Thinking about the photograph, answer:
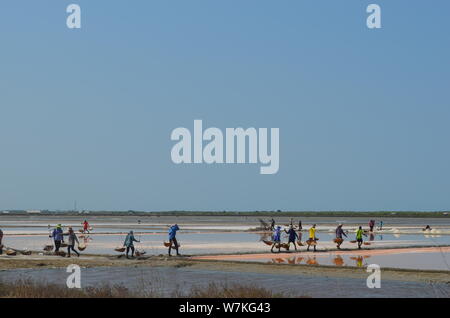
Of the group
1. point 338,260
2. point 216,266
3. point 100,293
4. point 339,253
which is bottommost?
point 339,253

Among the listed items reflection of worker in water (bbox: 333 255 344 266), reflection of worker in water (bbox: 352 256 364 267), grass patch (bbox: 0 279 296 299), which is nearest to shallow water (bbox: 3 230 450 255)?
reflection of worker in water (bbox: 333 255 344 266)

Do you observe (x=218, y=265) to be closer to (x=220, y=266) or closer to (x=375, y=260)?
(x=220, y=266)

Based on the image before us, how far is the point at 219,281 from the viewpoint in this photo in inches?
926

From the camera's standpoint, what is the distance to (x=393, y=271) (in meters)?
26.9

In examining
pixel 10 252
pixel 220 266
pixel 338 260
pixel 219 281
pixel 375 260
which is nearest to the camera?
pixel 219 281

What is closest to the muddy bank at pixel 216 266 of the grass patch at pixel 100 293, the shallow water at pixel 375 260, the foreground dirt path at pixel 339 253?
the foreground dirt path at pixel 339 253

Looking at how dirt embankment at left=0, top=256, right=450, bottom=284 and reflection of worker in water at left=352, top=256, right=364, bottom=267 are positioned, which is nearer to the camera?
dirt embankment at left=0, top=256, right=450, bottom=284

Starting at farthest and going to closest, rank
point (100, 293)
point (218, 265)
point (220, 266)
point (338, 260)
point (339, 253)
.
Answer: point (339, 253) < point (338, 260) < point (218, 265) < point (220, 266) < point (100, 293)

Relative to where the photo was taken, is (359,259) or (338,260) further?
(359,259)

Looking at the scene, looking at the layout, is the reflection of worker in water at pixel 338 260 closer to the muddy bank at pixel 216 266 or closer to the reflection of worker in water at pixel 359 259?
the reflection of worker in water at pixel 359 259

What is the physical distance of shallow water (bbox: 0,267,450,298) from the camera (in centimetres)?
2067

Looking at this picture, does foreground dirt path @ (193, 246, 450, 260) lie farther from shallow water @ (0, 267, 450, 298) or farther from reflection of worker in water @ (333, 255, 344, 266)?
shallow water @ (0, 267, 450, 298)

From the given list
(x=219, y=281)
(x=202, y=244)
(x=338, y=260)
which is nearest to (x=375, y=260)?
(x=338, y=260)
